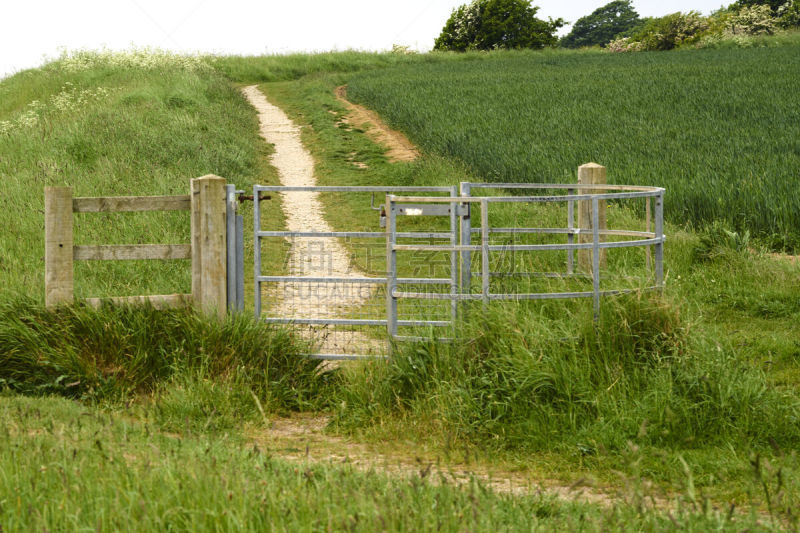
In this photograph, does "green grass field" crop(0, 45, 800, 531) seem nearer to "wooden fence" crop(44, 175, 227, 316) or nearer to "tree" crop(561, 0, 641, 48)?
"wooden fence" crop(44, 175, 227, 316)

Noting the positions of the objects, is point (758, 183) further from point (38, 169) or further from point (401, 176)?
point (38, 169)

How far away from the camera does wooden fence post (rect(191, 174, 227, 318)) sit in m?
8.76

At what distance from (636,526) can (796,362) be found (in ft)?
18.0

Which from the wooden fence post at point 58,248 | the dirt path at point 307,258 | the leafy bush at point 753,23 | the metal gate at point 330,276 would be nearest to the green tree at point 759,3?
the leafy bush at point 753,23

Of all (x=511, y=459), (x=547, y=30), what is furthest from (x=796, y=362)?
(x=547, y=30)

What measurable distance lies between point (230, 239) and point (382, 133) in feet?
63.0

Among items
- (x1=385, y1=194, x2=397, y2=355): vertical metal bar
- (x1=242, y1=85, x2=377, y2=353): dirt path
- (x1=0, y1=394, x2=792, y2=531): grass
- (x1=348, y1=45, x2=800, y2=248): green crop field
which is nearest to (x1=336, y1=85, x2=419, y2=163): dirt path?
(x1=348, y1=45, x2=800, y2=248): green crop field

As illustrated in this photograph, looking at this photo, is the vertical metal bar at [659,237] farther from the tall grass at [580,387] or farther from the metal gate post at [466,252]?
the metal gate post at [466,252]

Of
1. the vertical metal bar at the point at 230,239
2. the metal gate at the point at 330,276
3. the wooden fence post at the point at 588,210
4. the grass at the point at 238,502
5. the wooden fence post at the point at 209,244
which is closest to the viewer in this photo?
the grass at the point at 238,502

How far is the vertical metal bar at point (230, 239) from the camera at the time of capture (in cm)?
888

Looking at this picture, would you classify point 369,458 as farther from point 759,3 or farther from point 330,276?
point 759,3

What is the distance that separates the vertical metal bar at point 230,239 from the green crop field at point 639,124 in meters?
8.88

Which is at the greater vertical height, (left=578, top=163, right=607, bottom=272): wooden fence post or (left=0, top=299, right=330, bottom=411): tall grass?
(left=578, top=163, right=607, bottom=272): wooden fence post

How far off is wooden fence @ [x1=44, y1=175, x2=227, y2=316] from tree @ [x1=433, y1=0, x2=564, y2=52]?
6036 centimetres
